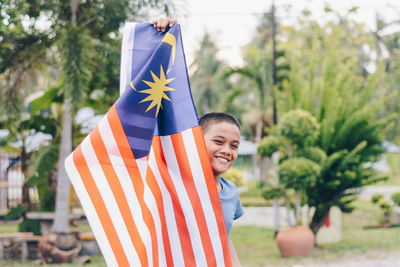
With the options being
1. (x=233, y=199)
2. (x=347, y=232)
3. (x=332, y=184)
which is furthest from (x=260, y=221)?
(x=233, y=199)

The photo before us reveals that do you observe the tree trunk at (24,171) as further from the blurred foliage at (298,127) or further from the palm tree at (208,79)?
the palm tree at (208,79)

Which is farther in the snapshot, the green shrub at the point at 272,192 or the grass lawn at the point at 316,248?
the green shrub at the point at 272,192

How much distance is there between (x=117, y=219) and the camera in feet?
6.87

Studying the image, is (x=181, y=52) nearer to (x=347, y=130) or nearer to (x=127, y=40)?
(x=127, y=40)

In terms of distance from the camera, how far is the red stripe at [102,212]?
2.05 m

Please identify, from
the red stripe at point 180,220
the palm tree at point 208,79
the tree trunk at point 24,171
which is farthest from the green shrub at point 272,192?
the palm tree at point 208,79

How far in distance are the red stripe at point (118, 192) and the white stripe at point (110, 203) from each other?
0.05ft

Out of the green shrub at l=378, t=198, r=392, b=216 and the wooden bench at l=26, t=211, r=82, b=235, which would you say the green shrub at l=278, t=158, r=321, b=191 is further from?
the green shrub at l=378, t=198, r=392, b=216

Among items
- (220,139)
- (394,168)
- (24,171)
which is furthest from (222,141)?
(394,168)

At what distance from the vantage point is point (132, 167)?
217cm

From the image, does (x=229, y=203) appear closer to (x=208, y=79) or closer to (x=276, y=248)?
(x=276, y=248)

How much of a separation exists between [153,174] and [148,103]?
0.34 metres

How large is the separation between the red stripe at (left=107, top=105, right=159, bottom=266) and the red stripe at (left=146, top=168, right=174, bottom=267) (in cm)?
5

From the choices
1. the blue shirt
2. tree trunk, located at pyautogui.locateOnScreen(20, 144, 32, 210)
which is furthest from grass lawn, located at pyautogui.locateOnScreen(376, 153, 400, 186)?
the blue shirt
